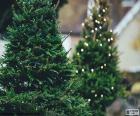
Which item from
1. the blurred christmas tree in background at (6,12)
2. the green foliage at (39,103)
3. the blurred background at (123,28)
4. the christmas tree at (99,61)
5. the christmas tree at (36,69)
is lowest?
the green foliage at (39,103)

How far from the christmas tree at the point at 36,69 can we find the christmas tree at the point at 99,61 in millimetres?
4817

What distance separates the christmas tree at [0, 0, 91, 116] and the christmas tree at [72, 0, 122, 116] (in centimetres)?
482

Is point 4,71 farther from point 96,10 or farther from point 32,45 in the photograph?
point 96,10

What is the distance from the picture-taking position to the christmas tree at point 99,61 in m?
22.4

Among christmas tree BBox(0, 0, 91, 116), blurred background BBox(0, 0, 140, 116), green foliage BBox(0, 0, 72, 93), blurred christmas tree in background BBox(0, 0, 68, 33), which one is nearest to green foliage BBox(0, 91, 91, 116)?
christmas tree BBox(0, 0, 91, 116)

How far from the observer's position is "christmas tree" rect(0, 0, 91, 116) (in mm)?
16922

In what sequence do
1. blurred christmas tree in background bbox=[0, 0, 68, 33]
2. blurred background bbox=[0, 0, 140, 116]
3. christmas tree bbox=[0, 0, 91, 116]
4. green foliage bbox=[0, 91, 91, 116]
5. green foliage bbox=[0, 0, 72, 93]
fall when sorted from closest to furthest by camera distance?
1. green foliage bbox=[0, 91, 91, 116]
2. christmas tree bbox=[0, 0, 91, 116]
3. green foliage bbox=[0, 0, 72, 93]
4. blurred christmas tree in background bbox=[0, 0, 68, 33]
5. blurred background bbox=[0, 0, 140, 116]

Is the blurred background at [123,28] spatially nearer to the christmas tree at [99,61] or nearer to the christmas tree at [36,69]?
the christmas tree at [99,61]

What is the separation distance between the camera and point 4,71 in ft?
56.1

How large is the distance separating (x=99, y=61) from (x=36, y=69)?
5994 millimetres

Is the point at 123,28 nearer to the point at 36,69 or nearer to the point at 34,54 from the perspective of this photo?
the point at 34,54

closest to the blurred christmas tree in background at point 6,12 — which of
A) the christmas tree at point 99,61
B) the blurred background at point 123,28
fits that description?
the christmas tree at point 99,61

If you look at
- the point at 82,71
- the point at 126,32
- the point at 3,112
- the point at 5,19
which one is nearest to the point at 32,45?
the point at 3,112

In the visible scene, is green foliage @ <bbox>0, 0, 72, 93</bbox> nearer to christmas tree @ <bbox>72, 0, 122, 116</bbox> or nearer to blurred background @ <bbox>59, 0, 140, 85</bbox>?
christmas tree @ <bbox>72, 0, 122, 116</bbox>
